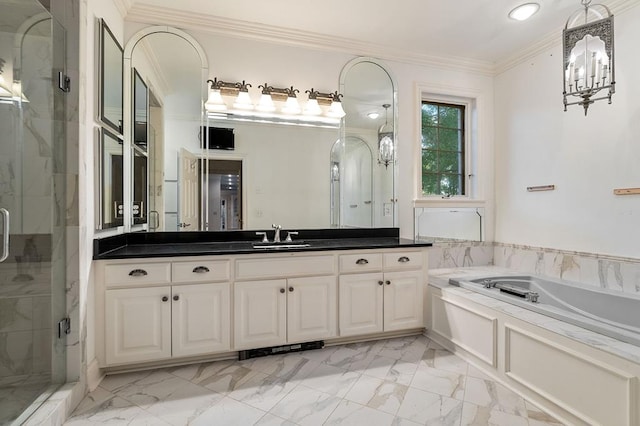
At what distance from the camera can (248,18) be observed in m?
2.64

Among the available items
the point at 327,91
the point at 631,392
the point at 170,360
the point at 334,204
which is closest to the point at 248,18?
the point at 327,91

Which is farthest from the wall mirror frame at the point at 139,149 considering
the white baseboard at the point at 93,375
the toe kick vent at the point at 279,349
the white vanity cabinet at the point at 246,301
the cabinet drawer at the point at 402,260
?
the cabinet drawer at the point at 402,260

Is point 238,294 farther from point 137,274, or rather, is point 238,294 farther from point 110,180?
point 110,180

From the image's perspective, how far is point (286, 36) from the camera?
282 cm

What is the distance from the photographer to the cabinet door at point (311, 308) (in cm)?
235

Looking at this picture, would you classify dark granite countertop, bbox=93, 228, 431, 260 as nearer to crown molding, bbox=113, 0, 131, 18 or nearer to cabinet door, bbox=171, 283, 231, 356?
cabinet door, bbox=171, 283, 231, 356

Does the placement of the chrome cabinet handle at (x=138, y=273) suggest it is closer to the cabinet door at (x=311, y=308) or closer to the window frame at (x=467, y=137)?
the cabinet door at (x=311, y=308)

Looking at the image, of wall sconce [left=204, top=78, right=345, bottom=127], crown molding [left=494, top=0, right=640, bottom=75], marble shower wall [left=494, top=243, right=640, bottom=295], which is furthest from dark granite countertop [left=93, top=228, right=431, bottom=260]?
crown molding [left=494, top=0, right=640, bottom=75]

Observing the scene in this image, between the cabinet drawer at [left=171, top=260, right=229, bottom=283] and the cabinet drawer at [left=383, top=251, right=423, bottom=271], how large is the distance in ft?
4.06

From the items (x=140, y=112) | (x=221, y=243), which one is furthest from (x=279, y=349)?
(x=140, y=112)

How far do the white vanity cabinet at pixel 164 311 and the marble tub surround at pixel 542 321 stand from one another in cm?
171

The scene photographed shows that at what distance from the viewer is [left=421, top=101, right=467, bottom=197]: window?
3355mm

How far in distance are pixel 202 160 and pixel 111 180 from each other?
2.23ft

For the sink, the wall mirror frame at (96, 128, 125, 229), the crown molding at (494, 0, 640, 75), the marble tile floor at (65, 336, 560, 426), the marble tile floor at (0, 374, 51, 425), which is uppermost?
the crown molding at (494, 0, 640, 75)
